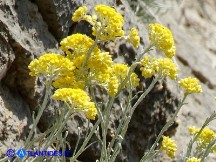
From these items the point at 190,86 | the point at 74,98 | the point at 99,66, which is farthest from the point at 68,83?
the point at 190,86

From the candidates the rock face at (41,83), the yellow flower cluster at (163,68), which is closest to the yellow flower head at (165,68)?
the yellow flower cluster at (163,68)

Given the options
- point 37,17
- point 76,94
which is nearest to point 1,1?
point 37,17

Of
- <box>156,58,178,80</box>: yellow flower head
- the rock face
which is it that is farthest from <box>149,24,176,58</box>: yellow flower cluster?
the rock face

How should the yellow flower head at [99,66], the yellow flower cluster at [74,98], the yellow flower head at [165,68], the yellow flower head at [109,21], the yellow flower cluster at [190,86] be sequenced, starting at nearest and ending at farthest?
the yellow flower cluster at [74,98] → the yellow flower head at [109,21] → the yellow flower head at [99,66] → the yellow flower head at [165,68] → the yellow flower cluster at [190,86]

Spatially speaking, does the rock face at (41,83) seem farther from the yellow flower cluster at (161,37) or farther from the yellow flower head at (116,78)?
the yellow flower cluster at (161,37)

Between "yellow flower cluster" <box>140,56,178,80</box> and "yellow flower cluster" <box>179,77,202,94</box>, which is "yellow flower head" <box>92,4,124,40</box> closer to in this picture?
"yellow flower cluster" <box>140,56,178,80</box>

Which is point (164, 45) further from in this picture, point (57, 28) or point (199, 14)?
point (199, 14)
